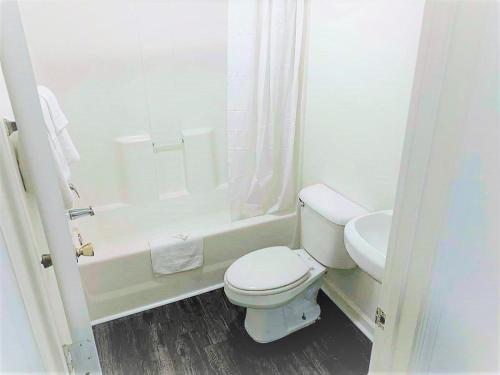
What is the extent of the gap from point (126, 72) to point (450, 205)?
1989 millimetres

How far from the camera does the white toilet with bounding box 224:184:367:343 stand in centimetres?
175

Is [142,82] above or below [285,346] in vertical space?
above

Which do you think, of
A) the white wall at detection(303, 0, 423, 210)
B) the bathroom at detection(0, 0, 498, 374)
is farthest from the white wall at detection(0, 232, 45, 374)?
the white wall at detection(303, 0, 423, 210)

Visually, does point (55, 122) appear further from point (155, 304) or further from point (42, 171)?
point (155, 304)

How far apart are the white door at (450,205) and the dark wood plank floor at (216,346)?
112 cm

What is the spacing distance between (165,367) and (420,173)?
5.21 feet

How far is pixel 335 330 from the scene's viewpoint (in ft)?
6.43

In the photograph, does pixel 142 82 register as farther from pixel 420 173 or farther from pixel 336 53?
pixel 420 173

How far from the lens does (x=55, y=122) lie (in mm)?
1264

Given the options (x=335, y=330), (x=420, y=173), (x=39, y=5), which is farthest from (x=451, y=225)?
(x=39, y=5)

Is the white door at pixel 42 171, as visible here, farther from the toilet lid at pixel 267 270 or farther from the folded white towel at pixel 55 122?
the toilet lid at pixel 267 270

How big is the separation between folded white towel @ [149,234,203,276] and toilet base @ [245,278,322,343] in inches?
17.2

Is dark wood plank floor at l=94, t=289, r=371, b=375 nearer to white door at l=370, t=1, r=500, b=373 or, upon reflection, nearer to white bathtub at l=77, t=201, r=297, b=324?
white bathtub at l=77, t=201, r=297, b=324

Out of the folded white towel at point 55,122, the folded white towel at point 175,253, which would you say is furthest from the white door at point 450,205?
the folded white towel at point 175,253
